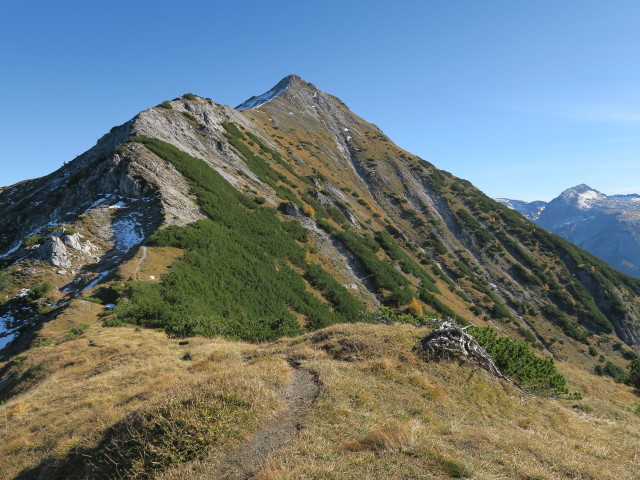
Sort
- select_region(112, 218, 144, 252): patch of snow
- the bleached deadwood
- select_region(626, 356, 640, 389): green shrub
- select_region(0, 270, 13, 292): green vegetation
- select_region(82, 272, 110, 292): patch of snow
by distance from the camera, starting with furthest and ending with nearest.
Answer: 1. select_region(112, 218, 144, 252): patch of snow
2. select_region(82, 272, 110, 292): patch of snow
3. select_region(0, 270, 13, 292): green vegetation
4. select_region(626, 356, 640, 389): green shrub
5. the bleached deadwood

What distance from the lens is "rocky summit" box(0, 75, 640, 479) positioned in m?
7.23

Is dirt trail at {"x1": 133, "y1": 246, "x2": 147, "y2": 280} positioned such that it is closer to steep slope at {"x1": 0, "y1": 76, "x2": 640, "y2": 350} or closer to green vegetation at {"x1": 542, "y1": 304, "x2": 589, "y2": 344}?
steep slope at {"x1": 0, "y1": 76, "x2": 640, "y2": 350}

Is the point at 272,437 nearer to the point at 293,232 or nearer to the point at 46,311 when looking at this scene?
the point at 46,311

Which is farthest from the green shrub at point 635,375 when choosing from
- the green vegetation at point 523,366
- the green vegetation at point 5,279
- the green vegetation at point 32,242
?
the green vegetation at point 32,242

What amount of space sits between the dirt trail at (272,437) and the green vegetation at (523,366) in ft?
28.5

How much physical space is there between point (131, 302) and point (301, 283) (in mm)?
18536

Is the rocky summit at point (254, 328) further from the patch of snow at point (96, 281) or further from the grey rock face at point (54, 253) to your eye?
the patch of snow at point (96, 281)

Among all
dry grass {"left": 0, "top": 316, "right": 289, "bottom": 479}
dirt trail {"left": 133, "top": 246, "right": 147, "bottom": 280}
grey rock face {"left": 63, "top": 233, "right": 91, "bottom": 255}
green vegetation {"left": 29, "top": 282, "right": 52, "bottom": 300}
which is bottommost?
dry grass {"left": 0, "top": 316, "right": 289, "bottom": 479}

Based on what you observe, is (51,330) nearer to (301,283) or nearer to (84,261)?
(84,261)

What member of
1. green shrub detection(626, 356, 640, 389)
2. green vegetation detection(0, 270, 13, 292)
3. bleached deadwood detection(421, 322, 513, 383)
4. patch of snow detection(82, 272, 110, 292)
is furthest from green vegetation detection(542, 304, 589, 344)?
green vegetation detection(0, 270, 13, 292)

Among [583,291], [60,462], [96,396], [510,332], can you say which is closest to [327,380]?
[60,462]

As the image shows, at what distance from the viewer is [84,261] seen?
29.0 m

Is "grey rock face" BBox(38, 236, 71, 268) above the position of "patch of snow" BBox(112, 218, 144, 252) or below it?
below

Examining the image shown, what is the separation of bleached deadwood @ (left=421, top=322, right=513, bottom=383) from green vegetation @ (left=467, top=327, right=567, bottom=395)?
134 cm
